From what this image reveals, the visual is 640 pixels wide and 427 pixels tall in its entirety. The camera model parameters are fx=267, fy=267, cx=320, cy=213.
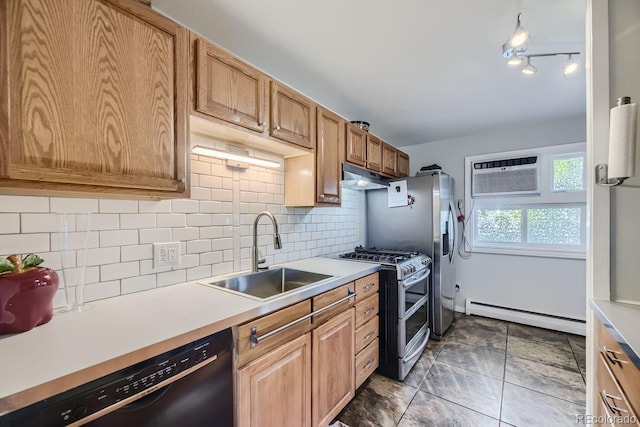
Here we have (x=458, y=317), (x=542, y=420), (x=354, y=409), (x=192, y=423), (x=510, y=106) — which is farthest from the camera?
(x=458, y=317)

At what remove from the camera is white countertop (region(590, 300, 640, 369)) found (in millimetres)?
803

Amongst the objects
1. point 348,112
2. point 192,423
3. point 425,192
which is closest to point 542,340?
point 425,192

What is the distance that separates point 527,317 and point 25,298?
4149mm

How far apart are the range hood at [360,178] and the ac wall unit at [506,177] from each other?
1290mm

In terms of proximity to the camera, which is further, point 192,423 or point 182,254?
point 182,254

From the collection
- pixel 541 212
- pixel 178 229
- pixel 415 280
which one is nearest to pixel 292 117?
pixel 178 229

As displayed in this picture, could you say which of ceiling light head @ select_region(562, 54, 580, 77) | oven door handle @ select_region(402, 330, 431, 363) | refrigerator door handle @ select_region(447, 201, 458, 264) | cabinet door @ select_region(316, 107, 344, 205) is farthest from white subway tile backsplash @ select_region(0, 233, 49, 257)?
refrigerator door handle @ select_region(447, 201, 458, 264)

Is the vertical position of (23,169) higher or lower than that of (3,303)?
higher

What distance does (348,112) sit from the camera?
2697 millimetres

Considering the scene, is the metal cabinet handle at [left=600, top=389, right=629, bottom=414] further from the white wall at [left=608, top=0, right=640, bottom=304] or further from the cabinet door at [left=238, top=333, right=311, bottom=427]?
the cabinet door at [left=238, top=333, right=311, bottom=427]

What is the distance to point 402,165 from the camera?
344 cm

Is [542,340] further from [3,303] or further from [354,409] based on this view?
[3,303]

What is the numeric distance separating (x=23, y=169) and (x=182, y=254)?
2.64 feet

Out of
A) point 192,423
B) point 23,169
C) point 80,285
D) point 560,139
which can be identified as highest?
point 560,139
